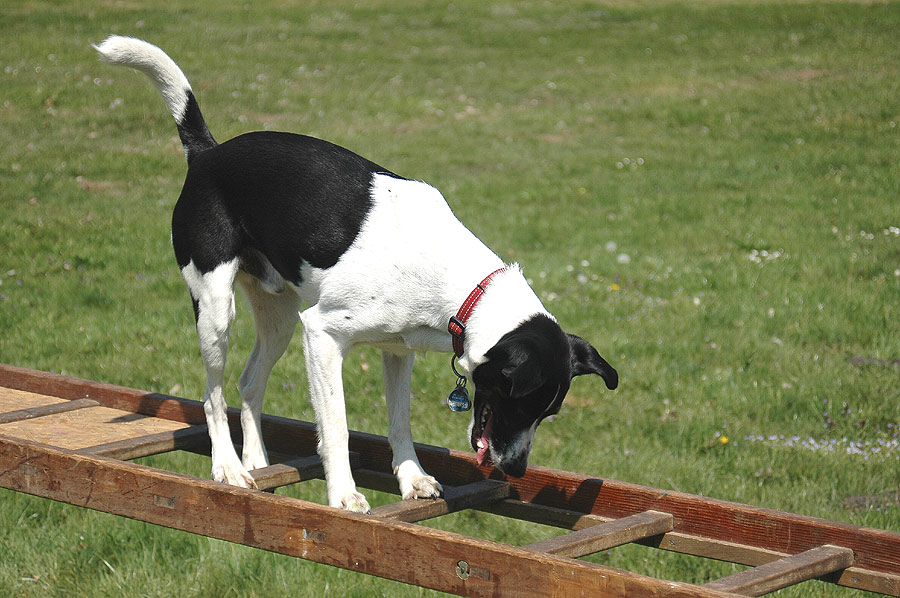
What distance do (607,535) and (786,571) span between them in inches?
24.2

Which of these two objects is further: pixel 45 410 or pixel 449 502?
pixel 45 410

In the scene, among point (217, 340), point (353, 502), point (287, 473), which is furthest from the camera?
point (217, 340)

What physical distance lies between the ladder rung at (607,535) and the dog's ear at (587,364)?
0.52 m

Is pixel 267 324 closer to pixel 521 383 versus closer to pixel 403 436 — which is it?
pixel 403 436

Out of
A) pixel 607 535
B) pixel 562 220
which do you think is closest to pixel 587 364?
pixel 607 535

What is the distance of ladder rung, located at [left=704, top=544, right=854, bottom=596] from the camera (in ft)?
10.6

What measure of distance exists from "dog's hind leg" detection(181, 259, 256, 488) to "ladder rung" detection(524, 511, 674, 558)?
147cm

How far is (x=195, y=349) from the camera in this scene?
802 cm

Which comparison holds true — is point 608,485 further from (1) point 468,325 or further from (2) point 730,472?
(2) point 730,472

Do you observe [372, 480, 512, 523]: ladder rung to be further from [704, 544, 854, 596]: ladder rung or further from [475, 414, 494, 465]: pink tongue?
[704, 544, 854, 596]: ladder rung

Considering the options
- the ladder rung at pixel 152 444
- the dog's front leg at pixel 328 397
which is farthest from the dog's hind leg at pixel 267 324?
the dog's front leg at pixel 328 397

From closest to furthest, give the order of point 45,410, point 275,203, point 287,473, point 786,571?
point 786,571
point 275,203
point 287,473
point 45,410

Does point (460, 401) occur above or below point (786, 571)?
above

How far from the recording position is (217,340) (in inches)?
182
